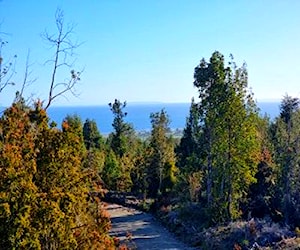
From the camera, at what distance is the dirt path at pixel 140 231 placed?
21406 mm

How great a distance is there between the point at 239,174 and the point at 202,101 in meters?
4.28

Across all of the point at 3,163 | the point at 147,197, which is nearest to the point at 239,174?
Answer: the point at 147,197

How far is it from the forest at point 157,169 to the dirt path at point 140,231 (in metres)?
1.66

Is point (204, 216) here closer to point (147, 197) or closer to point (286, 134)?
point (286, 134)

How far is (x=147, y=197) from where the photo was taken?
35.6 m

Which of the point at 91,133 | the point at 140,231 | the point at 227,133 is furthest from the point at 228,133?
the point at 91,133

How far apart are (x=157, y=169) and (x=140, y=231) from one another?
9853 millimetres

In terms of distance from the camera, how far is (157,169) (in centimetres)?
3425

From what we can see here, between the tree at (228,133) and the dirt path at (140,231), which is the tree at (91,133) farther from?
the tree at (228,133)

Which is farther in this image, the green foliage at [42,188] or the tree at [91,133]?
the tree at [91,133]

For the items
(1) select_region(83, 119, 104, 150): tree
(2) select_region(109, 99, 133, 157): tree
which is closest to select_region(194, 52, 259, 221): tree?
(2) select_region(109, 99, 133, 157): tree

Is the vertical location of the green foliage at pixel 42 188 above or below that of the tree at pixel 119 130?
below

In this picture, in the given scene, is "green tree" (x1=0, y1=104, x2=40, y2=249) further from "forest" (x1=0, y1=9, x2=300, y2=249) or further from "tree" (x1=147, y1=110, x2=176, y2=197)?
"tree" (x1=147, y1=110, x2=176, y2=197)

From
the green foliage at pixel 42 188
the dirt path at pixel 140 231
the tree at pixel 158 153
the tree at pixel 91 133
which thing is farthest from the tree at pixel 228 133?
the tree at pixel 91 133
